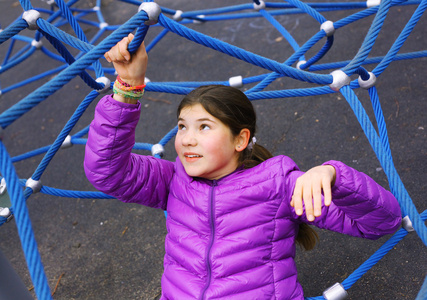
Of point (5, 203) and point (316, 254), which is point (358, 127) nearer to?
point (316, 254)

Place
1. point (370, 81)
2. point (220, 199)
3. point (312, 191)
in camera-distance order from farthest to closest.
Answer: point (370, 81), point (220, 199), point (312, 191)

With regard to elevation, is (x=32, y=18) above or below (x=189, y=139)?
above

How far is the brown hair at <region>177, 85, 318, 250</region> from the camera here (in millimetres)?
1008

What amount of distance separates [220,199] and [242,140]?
15 centimetres

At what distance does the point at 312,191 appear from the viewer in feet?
2.52

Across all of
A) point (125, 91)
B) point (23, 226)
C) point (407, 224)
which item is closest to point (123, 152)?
point (125, 91)

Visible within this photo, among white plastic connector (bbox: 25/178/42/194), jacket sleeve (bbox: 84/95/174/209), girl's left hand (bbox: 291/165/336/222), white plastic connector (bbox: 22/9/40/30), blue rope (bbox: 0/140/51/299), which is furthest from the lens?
white plastic connector (bbox: 25/178/42/194)

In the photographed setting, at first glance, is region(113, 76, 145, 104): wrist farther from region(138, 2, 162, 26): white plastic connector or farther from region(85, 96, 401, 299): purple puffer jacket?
region(138, 2, 162, 26): white plastic connector

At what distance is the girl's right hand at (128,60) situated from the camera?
0.90 meters

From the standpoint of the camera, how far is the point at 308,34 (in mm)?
2434

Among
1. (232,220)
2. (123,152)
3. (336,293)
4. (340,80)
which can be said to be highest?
(340,80)

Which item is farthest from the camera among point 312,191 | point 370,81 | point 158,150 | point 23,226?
point 158,150

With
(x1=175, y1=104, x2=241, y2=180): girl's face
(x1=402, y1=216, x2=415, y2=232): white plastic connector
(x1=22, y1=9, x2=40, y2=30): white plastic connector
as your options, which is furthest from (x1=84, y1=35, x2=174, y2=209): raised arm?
(x1=402, y1=216, x2=415, y2=232): white plastic connector

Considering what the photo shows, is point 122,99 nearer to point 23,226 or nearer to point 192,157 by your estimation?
point 192,157
